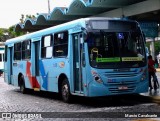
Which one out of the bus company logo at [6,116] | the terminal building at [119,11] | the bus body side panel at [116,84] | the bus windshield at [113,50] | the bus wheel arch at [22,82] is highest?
the terminal building at [119,11]

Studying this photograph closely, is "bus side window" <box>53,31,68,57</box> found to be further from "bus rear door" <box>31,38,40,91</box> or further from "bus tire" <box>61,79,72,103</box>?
"bus rear door" <box>31,38,40,91</box>

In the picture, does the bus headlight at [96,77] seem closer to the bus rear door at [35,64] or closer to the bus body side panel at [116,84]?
the bus body side panel at [116,84]

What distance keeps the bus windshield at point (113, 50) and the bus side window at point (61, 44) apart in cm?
173

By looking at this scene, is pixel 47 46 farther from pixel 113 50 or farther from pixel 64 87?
pixel 113 50

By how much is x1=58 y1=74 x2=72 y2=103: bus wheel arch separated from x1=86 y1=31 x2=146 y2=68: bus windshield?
74.6 inches

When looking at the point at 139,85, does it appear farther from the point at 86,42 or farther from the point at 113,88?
the point at 86,42

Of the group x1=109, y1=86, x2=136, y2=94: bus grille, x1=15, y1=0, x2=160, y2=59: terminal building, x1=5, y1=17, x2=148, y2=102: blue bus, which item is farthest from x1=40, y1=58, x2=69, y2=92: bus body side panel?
x1=15, y1=0, x2=160, y2=59: terminal building

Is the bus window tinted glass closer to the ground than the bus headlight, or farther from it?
farther from it

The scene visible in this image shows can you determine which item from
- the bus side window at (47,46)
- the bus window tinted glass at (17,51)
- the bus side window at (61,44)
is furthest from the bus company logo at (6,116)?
the bus window tinted glass at (17,51)

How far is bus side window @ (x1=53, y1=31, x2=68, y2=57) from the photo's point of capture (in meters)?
14.9

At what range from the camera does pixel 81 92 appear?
1364cm

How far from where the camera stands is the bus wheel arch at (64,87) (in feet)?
48.1

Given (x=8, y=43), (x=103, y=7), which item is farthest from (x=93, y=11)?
(x=8, y=43)

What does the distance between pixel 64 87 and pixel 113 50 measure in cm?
253
